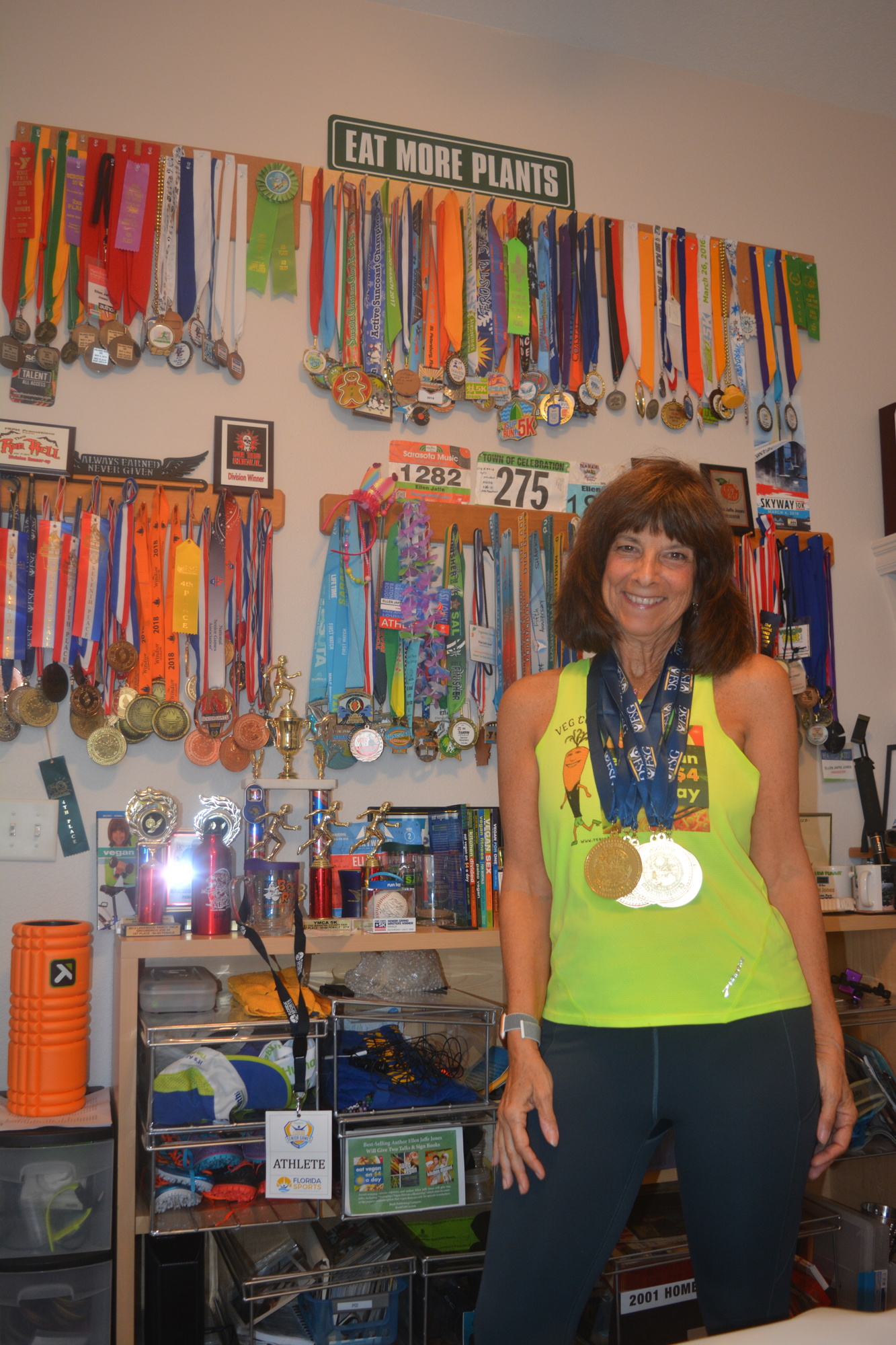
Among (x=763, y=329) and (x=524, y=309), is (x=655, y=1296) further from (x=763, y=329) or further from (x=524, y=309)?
(x=763, y=329)

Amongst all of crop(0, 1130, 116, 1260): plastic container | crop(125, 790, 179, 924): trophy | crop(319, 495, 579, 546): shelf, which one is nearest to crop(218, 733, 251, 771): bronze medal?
crop(125, 790, 179, 924): trophy

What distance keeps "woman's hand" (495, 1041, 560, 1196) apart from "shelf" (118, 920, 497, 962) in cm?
60

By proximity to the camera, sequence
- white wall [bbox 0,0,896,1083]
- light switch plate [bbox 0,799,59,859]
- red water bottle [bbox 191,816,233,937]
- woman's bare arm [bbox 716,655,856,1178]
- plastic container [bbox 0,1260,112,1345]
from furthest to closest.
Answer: white wall [bbox 0,0,896,1083], light switch plate [bbox 0,799,59,859], red water bottle [bbox 191,816,233,937], plastic container [bbox 0,1260,112,1345], woman's bare arm [bbox 716,655,856,1178]

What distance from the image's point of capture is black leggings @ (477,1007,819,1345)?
4.36ft

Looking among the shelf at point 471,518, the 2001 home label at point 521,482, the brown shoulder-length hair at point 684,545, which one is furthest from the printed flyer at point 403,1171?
the 2001 home label at point 521,482

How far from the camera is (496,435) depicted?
2939 mm

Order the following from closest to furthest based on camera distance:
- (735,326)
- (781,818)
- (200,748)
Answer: (781,818)
(200,748)
(735,326)

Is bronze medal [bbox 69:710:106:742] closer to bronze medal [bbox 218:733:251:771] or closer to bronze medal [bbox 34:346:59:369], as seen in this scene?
bronze medal [bbox 218:733:251:771]

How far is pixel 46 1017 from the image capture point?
2.08m

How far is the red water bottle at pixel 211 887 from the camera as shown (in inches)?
85.9

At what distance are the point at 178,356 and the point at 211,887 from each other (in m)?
1.37

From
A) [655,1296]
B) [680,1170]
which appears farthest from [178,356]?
[655,1296]

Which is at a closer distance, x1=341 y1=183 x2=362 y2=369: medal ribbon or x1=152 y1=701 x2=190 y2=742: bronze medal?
x1=152 y1=701 x2=190 y2=742: bronze medal

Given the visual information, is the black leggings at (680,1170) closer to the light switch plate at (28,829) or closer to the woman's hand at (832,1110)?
the woman's hand at (832,1110)
